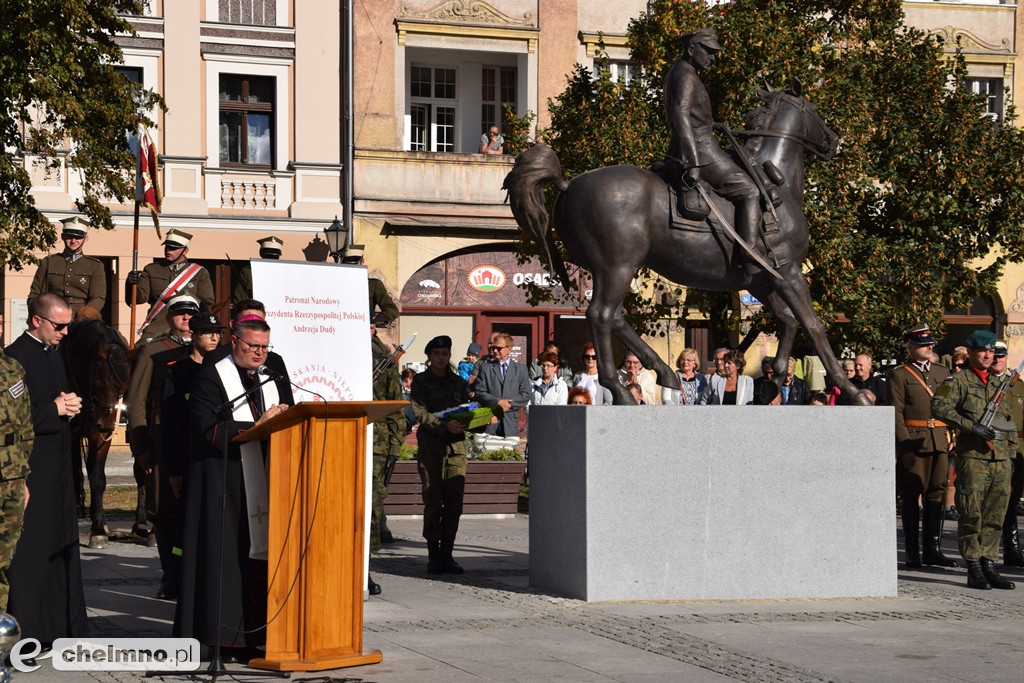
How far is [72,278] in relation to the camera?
52.6ft

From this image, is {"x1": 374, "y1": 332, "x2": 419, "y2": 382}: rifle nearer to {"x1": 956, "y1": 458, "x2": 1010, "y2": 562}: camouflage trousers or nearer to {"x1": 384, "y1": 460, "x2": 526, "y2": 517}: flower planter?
{"x1": 956, "y1": 458, "x2": 1010, "y2": 562}: camouflage trousers

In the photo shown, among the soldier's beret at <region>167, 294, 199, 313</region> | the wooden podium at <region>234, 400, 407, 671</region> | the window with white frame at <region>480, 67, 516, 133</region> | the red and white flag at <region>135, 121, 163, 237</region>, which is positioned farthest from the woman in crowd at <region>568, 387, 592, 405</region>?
the window with white frame at <region>480, 67, 516, 133</region>

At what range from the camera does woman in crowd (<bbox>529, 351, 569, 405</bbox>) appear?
17.2m

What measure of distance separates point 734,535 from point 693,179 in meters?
2.55

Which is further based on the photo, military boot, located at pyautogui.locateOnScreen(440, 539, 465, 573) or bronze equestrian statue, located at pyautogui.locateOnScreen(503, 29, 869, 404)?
military boot, located at pyautogui.locateOnScreen(440, 539, 465, 573)

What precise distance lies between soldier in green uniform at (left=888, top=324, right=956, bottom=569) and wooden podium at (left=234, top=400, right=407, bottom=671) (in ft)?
21.7

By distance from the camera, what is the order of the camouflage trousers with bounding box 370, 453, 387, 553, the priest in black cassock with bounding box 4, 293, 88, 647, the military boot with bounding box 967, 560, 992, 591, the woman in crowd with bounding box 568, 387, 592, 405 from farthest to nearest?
the woman in crowd with bounding box 568, 387, 592, 405 → the camouflage trousers with bounding box 370, 453, 387, 553 → the military boot with bounding box 967, 560, 992, 591 → the priest in black cassock with bounding box 4, 293, 88, 647

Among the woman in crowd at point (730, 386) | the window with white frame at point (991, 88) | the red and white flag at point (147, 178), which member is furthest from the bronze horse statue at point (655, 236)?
the window with white frame at point (991, 88)

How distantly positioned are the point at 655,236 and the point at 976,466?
3131 millimetres

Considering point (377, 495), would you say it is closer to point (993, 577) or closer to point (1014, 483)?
point (993, 577)

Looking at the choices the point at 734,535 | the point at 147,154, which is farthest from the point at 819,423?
the point at 147,154

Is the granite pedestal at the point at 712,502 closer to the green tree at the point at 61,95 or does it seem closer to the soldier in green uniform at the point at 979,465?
the soldier in green uniform at the point at 979,465

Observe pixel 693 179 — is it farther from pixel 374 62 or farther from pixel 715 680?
pixel 374 62
